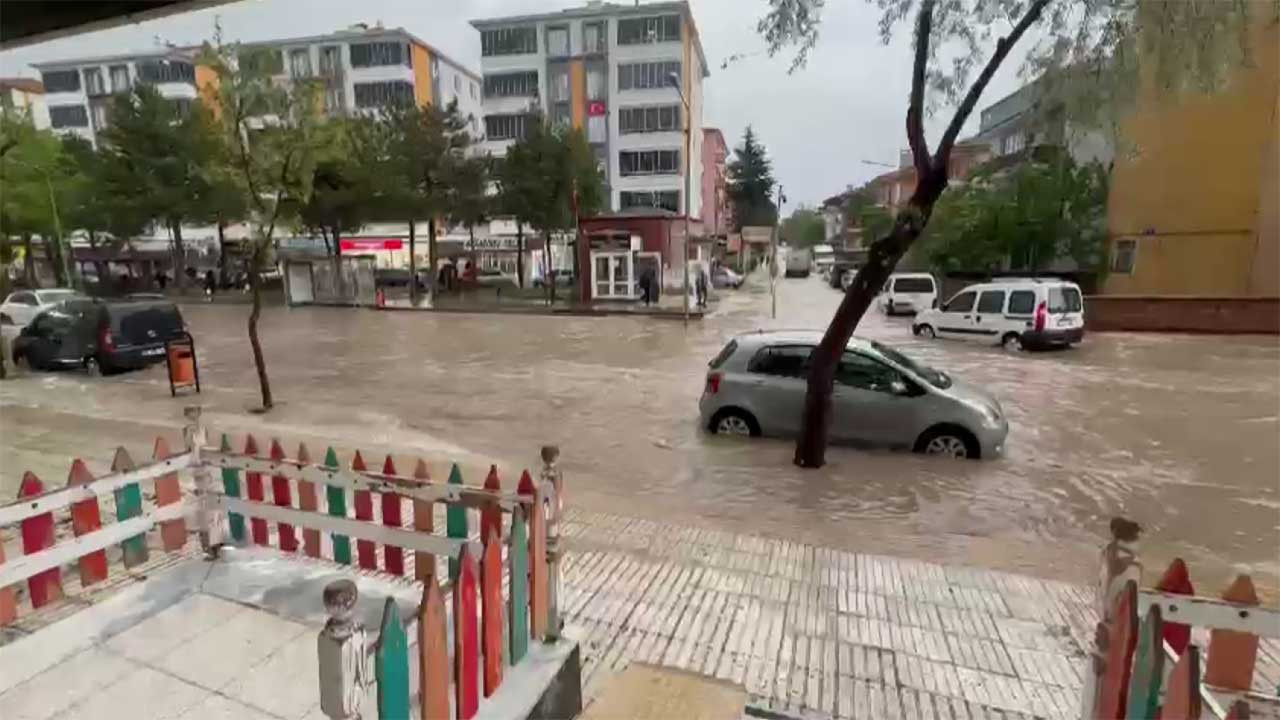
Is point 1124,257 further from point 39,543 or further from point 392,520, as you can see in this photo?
point 39,543

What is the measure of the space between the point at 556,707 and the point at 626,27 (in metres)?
48.0

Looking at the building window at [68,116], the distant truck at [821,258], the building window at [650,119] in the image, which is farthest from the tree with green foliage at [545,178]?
the building window at [68,116]

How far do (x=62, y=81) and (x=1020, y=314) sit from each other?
2641 inches

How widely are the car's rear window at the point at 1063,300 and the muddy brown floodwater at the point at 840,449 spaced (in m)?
1.06

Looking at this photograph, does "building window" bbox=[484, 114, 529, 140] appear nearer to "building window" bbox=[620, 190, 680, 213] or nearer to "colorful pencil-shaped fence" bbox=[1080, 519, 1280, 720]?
"building window" bbox=[620, 190, 680, 213]

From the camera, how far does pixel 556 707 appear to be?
2568 mm

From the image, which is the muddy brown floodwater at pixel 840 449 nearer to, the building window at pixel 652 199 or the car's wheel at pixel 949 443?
the car's wheel at pixel 949 443

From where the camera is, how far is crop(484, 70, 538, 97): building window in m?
47.8

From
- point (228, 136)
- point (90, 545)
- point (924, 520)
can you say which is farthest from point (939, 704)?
point (228, 136)

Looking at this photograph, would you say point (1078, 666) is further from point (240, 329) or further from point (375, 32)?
point (375, 32)

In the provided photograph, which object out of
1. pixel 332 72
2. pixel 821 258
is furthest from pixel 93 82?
pixel 821 258

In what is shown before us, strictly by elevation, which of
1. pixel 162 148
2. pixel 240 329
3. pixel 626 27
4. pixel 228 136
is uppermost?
pixel 626 27

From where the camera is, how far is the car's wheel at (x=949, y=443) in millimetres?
7711

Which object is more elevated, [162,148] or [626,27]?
[626,27]
